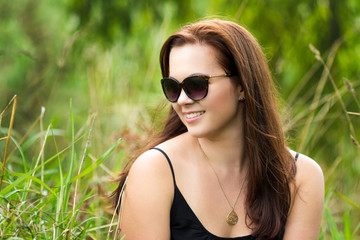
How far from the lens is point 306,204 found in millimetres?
2447

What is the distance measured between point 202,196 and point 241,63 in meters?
0.57

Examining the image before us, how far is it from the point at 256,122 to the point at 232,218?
0.41 meters

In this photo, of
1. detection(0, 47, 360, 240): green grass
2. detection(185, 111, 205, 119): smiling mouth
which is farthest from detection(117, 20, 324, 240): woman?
detection(0, 47, 360, 240): green grass

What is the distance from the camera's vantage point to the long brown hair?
Answer: 2.24 metres

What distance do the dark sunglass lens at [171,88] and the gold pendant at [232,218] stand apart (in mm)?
536

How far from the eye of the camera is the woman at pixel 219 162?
2219 millimetres

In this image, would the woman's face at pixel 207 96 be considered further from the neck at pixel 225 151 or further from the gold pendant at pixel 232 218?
the gold pendant at pixel 232 218

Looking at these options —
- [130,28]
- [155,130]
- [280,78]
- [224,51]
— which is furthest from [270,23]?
[224,51]

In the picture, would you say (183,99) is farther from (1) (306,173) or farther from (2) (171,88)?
(1) (306,173)

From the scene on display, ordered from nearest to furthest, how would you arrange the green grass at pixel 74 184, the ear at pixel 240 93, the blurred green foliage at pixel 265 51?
the green grass at pixel 74 184
the ear at pixel 240 93
the blurred green foliage at pixel 265 51

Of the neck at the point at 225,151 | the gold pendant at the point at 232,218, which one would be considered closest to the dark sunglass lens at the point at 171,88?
the neck at the point at 225,151

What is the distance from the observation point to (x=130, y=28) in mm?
4141

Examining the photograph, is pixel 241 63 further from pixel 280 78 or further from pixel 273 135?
pixel 280 78

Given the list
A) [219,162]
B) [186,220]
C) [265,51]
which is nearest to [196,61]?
[219,162]
